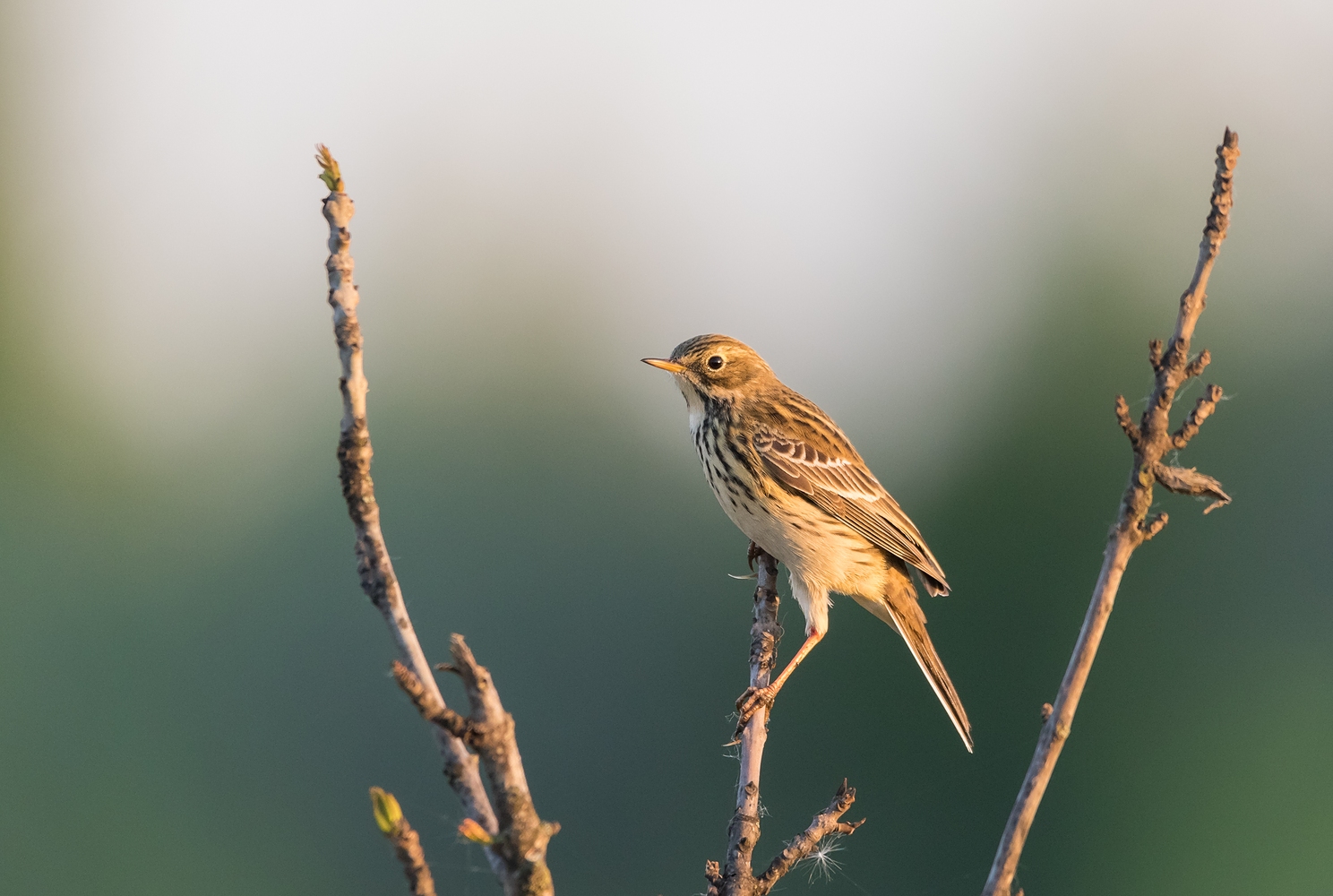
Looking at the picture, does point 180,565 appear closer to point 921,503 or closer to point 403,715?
point 403,715

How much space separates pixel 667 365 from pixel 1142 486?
468cm

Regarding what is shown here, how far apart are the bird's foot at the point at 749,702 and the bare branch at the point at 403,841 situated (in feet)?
8.59

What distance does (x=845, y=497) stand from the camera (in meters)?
6.91

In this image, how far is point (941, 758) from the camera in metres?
15.7

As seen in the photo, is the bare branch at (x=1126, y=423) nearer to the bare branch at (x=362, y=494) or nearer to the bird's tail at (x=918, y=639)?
the bare branch at (x=362, y=494)

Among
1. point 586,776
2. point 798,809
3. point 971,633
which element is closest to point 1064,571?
point 971,633

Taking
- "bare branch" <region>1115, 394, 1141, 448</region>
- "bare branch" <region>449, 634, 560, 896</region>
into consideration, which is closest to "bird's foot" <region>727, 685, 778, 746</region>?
"bare branch" <region>1115, 394, 1141, 448</region>

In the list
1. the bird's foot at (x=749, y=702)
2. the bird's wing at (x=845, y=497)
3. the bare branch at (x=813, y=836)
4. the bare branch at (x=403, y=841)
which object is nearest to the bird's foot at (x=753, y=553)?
the bird's wing at (x=845, y=497)

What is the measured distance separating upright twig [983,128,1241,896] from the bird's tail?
3.93 meters

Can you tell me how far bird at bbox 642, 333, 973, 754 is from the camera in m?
6.46

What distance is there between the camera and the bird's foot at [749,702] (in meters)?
4.77

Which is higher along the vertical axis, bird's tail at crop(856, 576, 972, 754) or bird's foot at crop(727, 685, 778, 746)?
bird's foot at crop(727, 685, 778, 746)

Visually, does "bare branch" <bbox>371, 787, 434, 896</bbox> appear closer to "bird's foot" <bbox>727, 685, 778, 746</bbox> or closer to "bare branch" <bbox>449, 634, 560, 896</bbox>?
"bare branch" <bbox>449, 634, 560, 896</bbox>

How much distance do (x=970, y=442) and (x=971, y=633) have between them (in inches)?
281
